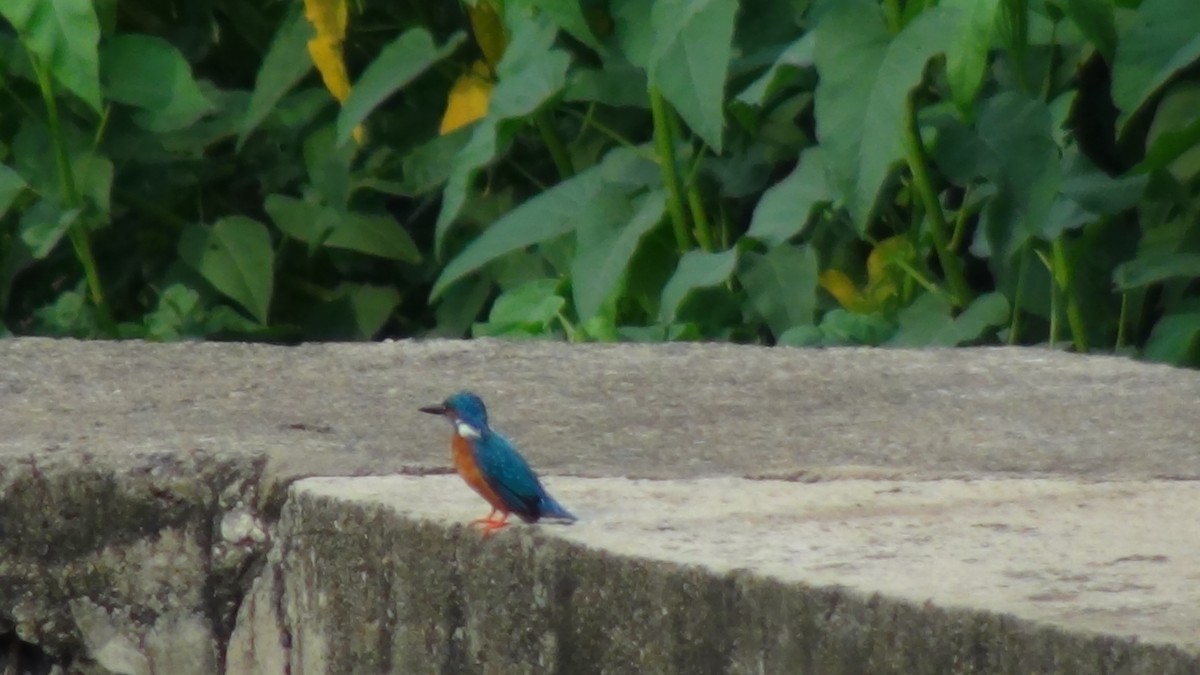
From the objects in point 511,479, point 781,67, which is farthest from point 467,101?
point 511,479

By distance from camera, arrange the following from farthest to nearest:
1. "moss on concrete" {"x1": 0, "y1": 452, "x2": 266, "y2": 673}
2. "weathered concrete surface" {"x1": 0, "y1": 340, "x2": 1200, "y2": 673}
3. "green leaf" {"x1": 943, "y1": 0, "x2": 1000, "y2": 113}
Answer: "green leaf" {"x1": 943, "y1": 0, "x2": 1000, "y2": 113}, "moss on concrete" {"x1": 0, "y1": 452, "x2": 266, "y2": 673}, "weathered concrete surface" {"x1": 0, "y1": 340, "x2": 1200, "y2": 673}

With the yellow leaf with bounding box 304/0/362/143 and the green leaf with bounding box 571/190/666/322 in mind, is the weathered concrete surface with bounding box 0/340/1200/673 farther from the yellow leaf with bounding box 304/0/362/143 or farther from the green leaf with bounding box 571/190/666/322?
the yellow leaf with bounding box 304/0/362/143

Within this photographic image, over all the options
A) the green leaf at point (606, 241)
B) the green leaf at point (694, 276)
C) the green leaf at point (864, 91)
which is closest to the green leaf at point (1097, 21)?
the green leaf at point (864, 91)

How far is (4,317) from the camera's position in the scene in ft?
12.7

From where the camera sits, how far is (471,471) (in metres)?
1.72

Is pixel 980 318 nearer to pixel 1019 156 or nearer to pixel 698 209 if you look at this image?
pixel 1019 156

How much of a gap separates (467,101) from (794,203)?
762mm

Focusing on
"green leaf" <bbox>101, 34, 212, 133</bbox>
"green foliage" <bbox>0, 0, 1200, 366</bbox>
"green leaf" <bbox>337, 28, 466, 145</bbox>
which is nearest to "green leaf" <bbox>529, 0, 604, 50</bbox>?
"green foliage" <bbox>0, 0, 1200, 366</bbox>

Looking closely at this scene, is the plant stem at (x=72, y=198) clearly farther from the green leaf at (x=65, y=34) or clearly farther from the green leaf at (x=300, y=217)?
the green leaf at (x=300, y=217)

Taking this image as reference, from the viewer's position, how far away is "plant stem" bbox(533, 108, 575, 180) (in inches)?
137

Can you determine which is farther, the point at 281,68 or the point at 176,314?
the point at 281,68

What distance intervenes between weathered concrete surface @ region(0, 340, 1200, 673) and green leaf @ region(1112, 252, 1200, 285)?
17.1 inches

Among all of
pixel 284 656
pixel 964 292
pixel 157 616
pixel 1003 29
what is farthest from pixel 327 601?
pixel 964 292

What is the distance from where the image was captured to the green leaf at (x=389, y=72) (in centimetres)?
345
